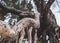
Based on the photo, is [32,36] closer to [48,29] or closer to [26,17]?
[26,17]

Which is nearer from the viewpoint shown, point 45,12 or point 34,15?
point 34,15

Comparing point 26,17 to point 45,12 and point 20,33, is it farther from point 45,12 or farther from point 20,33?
point 45,12

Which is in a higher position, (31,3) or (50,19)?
(31,3)

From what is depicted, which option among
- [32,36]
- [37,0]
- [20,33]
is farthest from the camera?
[37,0]

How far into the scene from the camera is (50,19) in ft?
28.1

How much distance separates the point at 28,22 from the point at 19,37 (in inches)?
15.5

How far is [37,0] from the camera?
8.01 m

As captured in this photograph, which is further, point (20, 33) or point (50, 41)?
point (50, 41)

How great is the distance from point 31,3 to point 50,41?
167 centimetres

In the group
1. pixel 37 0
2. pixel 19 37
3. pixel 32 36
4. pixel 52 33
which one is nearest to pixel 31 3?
pixel 37 0

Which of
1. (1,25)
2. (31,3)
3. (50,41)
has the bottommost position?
(50,41)

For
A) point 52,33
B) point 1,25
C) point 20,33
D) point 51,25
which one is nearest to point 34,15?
point 20,33

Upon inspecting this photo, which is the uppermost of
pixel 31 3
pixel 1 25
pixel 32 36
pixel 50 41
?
pixel 31 3

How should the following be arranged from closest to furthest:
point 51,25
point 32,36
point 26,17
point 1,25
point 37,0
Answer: point 1,25 → point 26,17 → point 32,36 → point 37,0 → point 51,25
